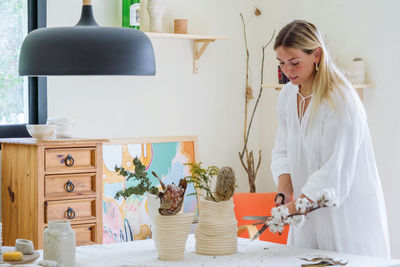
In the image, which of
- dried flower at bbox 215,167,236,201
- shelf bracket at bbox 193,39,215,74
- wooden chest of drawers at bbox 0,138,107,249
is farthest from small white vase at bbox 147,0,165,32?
dried flower at bbox 215,167,236,201

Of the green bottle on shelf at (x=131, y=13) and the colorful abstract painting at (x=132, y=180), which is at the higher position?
the green bottle on shelf at (x=131, y=13)

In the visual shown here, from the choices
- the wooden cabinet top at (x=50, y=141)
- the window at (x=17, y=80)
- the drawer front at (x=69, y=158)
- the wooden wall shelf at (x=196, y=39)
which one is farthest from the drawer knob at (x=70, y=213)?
the wooden wall shelf at (x=196, y=39)

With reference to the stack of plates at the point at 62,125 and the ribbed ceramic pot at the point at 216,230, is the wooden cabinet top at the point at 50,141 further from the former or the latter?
the ribbed ceramic pot at the point at 216,230

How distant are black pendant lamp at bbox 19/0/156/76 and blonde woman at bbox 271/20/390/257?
3.08ft

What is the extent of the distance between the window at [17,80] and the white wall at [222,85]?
8 centimetres

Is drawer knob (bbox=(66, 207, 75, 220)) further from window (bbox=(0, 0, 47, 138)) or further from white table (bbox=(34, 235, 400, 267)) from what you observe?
white table (bbox=(34, 235, 400, 267))

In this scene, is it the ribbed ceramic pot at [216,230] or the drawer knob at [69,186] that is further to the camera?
the drawer knob at [69,186]

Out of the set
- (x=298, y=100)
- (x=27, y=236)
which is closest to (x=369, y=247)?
(x=298, y=100)

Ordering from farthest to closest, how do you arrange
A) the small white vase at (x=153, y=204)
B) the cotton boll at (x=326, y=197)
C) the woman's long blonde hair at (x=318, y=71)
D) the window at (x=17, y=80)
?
the window at (x=17, y=80)
the woman's long blonde hair at (x=318, y=71)
the small white vase at (x=153, y=204)
the cotton boll at (x=326, y=197)

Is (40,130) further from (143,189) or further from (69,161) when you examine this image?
(143,189)

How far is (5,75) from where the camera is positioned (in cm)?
385

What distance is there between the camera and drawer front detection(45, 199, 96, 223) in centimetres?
339

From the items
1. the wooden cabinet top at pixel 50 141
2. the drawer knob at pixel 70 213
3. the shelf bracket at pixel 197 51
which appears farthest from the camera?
the shelf bracket at pixel 197 51

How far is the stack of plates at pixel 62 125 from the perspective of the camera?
3.61 m
